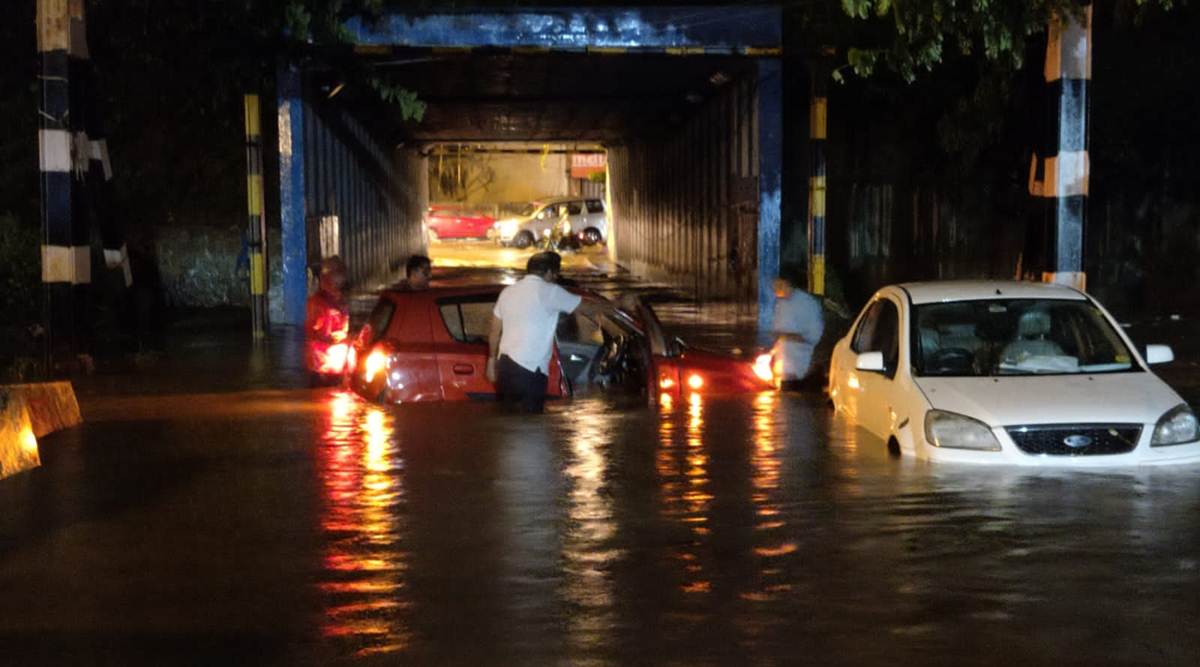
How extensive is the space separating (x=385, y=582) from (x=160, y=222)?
19139 millimetres

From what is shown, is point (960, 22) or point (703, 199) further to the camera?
point (703, 199)

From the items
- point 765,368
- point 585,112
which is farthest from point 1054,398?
point 585,112

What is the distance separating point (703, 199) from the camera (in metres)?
26.7

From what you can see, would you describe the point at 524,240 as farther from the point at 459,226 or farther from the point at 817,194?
the point at 817,194

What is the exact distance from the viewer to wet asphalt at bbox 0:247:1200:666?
6.37 metres

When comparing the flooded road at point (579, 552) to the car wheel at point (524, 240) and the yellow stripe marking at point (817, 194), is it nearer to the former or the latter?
the yellow stripe marking at point (817, 194)

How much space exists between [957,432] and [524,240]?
129 feet

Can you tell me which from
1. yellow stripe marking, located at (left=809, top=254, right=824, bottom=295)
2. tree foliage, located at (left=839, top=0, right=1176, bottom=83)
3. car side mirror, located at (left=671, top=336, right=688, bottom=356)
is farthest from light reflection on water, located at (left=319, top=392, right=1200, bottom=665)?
yellow stripe marking, located at (left=809, top=254, right=824, bottom=295)

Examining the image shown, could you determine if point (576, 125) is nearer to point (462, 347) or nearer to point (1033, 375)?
point (462, 347)

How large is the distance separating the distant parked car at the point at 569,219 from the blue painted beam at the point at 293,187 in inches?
1061

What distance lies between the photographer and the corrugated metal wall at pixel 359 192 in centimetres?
2250

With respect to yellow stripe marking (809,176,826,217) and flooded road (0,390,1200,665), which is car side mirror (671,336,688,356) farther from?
yellow stripe marking (809,176,826,217)

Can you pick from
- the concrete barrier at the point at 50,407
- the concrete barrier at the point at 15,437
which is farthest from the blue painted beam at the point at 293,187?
the concrete barrier at the point at 15,437

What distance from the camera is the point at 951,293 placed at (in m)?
11.0
